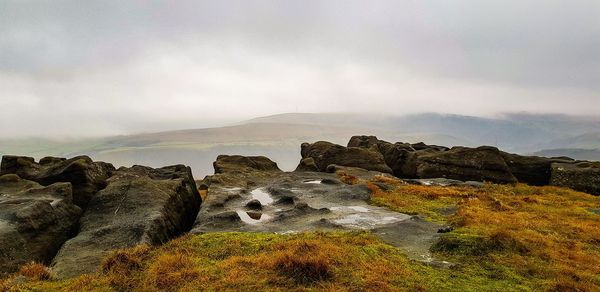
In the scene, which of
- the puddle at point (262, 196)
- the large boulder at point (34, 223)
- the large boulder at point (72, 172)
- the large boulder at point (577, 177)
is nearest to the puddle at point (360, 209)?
the puddle at point (262, 196)

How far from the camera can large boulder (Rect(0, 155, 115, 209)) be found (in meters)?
32.9

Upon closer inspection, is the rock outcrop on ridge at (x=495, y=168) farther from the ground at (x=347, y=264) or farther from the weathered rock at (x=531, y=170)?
the ground at (x=347, y=264)

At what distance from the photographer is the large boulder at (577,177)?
57.2m

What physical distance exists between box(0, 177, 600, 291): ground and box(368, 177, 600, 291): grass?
0.06 meters

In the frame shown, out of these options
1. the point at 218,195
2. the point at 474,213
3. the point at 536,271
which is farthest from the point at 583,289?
the point at 218,195

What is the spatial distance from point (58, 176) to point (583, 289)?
35722mm

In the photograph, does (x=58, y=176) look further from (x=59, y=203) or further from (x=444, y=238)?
(x=444, y=238)

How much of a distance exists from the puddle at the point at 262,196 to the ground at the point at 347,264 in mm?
12166

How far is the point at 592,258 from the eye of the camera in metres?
21.5

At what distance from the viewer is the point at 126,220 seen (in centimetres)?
2689

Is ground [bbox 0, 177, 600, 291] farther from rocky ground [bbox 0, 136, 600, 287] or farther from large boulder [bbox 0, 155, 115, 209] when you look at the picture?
large boulder [bbox 0, 155, 115, 209]

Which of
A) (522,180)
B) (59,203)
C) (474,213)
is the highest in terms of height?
(59,203)

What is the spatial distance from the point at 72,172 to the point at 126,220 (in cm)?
1050

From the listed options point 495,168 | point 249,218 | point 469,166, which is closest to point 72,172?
point 249,218
